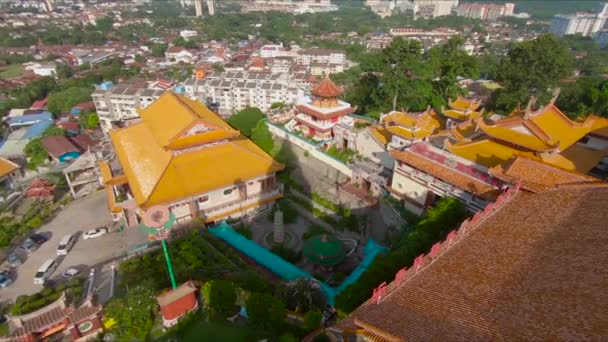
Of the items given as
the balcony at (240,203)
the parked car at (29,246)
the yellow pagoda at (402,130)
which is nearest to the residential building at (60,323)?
the balcony at (240,203)

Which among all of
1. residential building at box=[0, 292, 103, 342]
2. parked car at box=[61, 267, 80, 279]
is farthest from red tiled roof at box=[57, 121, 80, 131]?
residential building at box=[0, 292, 103, 342]

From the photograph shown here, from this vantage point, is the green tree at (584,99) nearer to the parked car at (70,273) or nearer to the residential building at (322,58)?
the parked car at (70,273)

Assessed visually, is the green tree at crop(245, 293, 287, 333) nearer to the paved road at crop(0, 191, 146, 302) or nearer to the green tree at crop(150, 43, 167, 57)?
the paved road at crop(0, 191, 146, 302)

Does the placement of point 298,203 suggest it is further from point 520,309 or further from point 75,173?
point 75,173

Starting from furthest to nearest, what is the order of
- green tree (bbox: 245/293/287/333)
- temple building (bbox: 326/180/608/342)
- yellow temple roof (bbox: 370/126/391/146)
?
yellow temple roof (bbox: 370/126/391/146) < green tree (bbox: 245/293/287/333) < temple building (bbox: 326/180/608/342)

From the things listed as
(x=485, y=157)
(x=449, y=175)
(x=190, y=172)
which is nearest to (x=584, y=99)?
(x=485, y=157)

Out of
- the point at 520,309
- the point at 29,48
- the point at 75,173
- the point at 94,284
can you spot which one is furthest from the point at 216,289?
the point at 29,48
